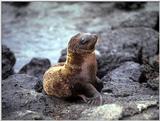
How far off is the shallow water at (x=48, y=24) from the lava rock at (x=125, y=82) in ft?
11.4

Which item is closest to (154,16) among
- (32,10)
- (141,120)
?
(32,10)

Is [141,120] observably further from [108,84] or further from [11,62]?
[11,62]

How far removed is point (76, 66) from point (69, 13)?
8456 mm

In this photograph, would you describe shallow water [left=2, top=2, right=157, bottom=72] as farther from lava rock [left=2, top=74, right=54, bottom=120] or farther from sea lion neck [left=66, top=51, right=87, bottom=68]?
sea lion neck [left=66, top=51, right=87, bottom=68]

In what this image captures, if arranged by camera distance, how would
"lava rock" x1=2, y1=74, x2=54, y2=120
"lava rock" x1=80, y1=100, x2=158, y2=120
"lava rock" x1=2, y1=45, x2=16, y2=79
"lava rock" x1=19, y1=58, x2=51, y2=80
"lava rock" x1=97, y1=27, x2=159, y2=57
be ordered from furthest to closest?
"lava rock" x1=97, y1=27, x2=159, y2=57
"lava rock" x1=19, y1=58, x2=51, y2=80
"lava rock" x1=2, y1=45, x2=16, y2=79
"lava rock" x1=2, y1=74, x2=54, y2=120
"lava rock" x1=80, y1=100, x2=158, y2=120

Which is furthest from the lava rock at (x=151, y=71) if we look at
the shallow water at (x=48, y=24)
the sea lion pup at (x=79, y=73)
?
the shallow water at (x=48, y=24)

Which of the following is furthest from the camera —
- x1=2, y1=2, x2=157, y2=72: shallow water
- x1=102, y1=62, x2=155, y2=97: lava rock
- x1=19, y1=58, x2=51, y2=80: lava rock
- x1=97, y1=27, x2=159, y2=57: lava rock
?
x1=2, y1=2, x2=157, y2=72: shallow water

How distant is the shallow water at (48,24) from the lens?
12297mm

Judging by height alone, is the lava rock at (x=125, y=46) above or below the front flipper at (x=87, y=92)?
below

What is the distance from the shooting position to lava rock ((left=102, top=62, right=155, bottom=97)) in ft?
A: 22.4

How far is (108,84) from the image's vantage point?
7293 mm

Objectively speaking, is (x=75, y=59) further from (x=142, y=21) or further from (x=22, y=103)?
(x=142, y=21)

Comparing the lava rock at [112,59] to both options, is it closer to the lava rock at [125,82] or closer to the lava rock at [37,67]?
the lava rock at [125,82]

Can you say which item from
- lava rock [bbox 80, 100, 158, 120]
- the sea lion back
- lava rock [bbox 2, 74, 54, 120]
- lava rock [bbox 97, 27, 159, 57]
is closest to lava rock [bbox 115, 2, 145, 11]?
lava rock [bbox 97, 27, 159, 57]
